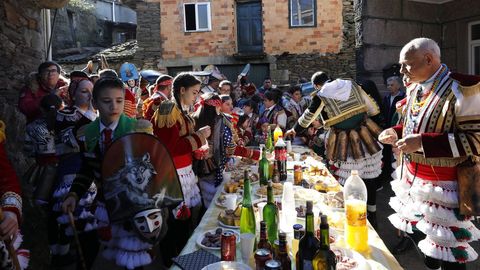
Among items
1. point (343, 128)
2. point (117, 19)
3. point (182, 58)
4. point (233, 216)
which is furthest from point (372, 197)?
point (117, 19)

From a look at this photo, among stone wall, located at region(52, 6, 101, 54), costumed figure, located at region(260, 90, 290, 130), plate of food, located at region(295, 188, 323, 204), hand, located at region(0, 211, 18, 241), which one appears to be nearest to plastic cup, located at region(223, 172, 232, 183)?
plate of food, located at region(295, 188, 323, 204)

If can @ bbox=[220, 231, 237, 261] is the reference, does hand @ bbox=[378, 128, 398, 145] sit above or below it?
above

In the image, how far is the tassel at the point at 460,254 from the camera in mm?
2607

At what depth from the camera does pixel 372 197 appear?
4.75 meters

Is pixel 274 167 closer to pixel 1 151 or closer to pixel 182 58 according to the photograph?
pixel 1 151

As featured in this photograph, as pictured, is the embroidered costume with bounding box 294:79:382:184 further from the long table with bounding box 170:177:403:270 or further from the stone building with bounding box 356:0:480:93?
the stone building with bounding box 356:0:480:93

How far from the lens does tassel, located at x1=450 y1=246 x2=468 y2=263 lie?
8.55 ft

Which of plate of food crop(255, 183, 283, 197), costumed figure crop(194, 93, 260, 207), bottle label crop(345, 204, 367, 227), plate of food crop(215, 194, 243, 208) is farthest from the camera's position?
costumed figure crop(194, 93, 260, 207)

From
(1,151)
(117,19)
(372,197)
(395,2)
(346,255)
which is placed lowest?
(372,197)

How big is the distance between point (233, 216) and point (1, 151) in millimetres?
1458

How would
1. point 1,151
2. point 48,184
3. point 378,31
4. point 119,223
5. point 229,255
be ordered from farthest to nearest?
point 378,31 < point 48,184 < point 119,223 < point 1,151 < point 229,255

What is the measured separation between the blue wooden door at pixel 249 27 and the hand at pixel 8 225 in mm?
14094

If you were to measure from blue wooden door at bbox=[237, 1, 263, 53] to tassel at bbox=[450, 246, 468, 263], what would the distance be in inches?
533

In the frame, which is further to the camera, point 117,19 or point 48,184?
point 117,19
